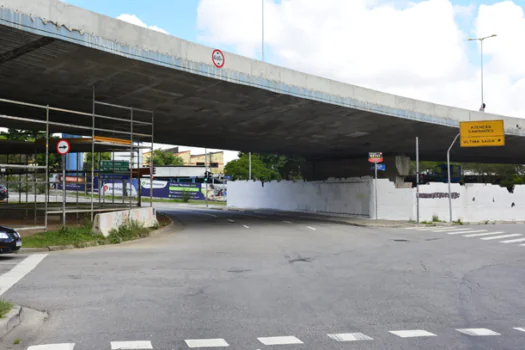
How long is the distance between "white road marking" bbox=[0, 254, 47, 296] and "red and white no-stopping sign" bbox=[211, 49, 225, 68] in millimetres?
8660

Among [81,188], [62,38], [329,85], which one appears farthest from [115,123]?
[81,188]

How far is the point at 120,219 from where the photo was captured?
18.4m

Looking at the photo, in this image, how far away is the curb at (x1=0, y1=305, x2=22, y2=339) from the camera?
580 cm

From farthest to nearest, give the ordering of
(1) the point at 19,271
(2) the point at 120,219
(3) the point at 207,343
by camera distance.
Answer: (2) the point at 120,219
(1) the point at 19,271
(3) the point at 207,343

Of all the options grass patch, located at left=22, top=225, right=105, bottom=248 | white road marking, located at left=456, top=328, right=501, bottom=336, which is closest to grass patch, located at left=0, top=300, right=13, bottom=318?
white road marking, located at left=456, top=328, right=501, bottom=336

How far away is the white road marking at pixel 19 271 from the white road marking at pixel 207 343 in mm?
4281

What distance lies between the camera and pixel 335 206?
3666 cm

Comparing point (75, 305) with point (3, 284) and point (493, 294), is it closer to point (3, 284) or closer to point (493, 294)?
point (3, 284)

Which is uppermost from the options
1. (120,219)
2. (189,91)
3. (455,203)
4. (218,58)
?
(218,58)

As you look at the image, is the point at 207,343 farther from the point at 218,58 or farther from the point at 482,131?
the point at 482,131

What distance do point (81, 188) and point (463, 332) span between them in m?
63.6

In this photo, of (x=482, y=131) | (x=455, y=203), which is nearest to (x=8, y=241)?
(x=482, y=131)

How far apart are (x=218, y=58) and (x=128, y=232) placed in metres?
7.22

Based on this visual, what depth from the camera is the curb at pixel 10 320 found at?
5.80 metres
